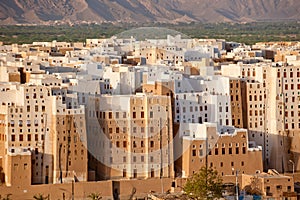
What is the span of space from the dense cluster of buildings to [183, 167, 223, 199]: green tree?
7.89 feet

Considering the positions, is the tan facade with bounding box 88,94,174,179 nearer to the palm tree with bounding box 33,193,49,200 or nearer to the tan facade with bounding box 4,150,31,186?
the tan facade with bounding box 4,150,31,186

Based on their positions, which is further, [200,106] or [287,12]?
[287,12]

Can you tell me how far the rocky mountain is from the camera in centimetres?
15800

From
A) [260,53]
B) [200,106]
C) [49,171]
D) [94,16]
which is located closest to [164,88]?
[200,106]

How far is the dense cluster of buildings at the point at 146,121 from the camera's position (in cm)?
4509

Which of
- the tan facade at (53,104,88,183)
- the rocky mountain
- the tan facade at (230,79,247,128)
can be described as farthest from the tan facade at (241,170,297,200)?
the rocky mountain

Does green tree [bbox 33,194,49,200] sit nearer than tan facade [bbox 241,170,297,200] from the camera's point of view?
Yes

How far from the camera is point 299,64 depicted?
170 ft

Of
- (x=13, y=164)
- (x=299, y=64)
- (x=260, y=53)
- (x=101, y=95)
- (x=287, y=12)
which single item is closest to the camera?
(x=13, y=164)

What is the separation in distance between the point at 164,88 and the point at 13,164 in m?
6.68

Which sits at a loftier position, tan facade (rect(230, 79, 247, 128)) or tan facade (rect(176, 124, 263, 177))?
tan facade (rect(230, 79, 247, 128))

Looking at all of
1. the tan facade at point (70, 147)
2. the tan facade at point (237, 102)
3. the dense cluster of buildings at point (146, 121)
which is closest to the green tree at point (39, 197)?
the dense cluster of buildings at point (146, 121)

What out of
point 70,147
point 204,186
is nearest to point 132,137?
point 70,147

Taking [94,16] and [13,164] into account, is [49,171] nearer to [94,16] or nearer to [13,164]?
[13,164]
